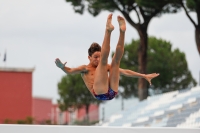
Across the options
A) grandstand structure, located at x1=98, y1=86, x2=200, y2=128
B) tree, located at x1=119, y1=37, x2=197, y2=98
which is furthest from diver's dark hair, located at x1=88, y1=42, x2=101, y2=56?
tree, located at x1=119, y1=37, x2=197, y2=98

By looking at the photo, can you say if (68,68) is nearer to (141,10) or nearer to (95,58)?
(95,58)

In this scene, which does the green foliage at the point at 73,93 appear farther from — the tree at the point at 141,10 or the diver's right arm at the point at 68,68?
the diver's right arm at the point at 68,68

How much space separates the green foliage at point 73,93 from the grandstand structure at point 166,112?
3288 centimetres

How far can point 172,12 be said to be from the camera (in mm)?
35938

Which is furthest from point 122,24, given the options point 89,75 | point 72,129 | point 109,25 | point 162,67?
point 162,67

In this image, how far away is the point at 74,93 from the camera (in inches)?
2474

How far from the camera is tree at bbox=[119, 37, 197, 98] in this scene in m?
56.9

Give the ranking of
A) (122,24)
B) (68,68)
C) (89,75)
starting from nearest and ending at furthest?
(122,24) → (68,68) → (89,75)

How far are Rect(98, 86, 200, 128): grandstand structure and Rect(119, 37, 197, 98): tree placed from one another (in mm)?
28434

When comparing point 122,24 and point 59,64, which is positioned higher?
point 122,24

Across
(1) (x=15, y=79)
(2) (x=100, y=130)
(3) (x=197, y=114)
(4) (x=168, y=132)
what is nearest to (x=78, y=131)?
(2) (x=100, y=130)

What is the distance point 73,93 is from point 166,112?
3831 centimetres

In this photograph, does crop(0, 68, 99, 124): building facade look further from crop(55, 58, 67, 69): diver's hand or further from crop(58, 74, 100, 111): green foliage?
crop(55, 58, 67, 69): diver's hand

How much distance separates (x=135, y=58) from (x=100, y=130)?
49.7m
